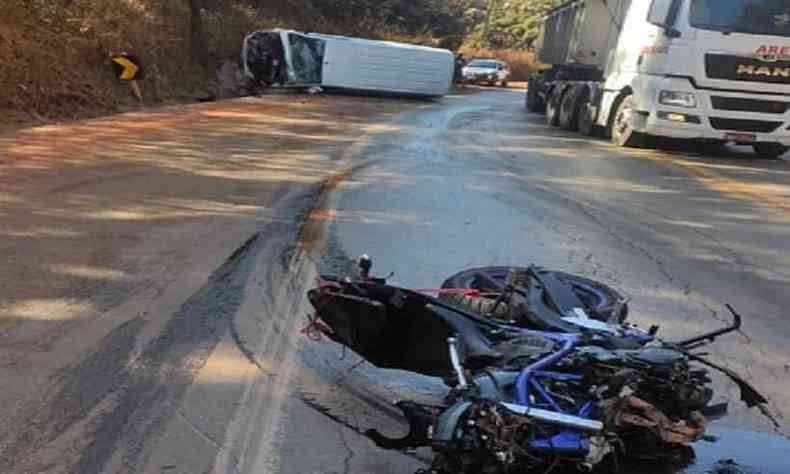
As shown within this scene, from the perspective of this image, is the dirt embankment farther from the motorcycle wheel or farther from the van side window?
the motorcycle wheel

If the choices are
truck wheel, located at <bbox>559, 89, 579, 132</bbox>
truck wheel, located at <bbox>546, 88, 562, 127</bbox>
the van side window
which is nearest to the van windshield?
truck wheel, located at <bbox>559, 89, 579, 132</bbox>

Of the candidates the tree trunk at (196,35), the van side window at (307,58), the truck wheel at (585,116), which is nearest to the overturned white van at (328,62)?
the van side window at (307,58)

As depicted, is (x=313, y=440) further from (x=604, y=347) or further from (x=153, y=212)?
(x=153, y=212)

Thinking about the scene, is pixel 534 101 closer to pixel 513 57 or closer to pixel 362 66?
pixel 362 66

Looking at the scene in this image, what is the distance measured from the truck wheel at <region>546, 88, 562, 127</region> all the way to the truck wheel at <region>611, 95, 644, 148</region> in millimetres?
4220

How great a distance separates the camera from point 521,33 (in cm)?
7631

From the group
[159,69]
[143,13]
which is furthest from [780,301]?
[143,13]

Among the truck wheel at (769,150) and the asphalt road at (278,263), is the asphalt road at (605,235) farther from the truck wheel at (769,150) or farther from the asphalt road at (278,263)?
the truck wheel at (769,150)

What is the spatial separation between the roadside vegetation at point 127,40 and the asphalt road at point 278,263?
123 inches

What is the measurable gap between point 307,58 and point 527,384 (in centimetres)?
2526

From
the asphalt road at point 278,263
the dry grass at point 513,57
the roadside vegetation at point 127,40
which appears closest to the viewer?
the asphalt road at point 278,263

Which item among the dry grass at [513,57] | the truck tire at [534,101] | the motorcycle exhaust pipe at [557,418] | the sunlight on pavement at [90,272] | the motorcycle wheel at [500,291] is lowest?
the dry grass at [513,57]

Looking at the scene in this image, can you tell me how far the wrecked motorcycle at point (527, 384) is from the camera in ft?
10.4

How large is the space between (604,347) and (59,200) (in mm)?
6393
